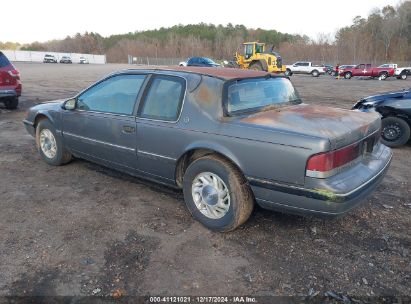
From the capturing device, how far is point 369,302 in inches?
103

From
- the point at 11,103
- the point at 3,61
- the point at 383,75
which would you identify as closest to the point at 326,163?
the point at 3,61

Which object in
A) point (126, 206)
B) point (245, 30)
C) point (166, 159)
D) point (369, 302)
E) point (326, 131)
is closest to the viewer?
point (369, 302)

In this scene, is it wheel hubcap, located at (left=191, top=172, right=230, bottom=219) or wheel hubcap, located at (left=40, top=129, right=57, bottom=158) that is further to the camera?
wheel hubcap, located at (left=40, top=129, right=57, bottom=158)

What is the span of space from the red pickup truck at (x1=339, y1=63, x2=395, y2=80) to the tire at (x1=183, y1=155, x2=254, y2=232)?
1409 inches

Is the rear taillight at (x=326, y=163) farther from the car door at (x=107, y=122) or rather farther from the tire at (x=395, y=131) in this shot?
the tire at (x=395, y=131)

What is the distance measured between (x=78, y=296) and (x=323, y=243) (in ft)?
7.13

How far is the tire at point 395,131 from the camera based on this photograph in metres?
6.70

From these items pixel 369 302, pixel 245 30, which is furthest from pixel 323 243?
pixel 245 30

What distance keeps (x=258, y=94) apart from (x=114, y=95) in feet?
5.75

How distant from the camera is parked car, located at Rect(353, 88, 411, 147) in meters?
6.62

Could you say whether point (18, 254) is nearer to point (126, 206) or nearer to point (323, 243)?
point (126, 206)

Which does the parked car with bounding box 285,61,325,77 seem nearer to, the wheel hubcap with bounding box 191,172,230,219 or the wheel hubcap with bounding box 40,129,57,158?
the wheel hubcap with bounding box 40,129,57,158

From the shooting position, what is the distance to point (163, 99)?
3918mm

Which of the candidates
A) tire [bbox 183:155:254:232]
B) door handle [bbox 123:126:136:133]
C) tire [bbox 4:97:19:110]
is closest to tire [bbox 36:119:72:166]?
door handle [bbox 123:126:136:133]
